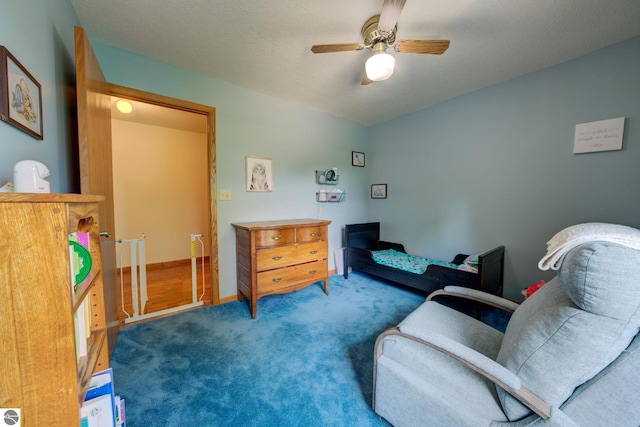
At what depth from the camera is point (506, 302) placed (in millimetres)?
1352

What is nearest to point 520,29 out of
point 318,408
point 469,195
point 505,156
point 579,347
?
point 505,156

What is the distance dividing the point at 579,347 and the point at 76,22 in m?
3.22

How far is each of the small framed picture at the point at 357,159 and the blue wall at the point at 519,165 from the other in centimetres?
53

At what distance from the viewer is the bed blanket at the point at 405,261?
2.57 meters

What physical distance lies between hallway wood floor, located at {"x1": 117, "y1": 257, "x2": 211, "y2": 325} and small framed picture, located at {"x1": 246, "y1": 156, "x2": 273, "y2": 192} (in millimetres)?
1386

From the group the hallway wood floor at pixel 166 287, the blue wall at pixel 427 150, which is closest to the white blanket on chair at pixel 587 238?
the blue wall at pixel 427 150

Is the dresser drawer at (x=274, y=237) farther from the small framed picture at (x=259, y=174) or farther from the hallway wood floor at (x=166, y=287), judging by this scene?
the hallway wood floor at (x=166, y=287)

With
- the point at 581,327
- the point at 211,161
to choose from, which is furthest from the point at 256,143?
the point at 581,327

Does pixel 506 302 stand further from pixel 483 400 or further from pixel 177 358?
pixel 177 358

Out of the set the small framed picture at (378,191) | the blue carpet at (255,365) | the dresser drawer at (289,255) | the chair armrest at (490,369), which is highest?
the small framed picture at (378,191)

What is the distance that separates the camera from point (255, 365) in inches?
59.7

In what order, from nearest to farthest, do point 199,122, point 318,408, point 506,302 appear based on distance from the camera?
point 318,408 < point 506,302 < point 199,122

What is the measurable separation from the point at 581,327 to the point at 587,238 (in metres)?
0.34

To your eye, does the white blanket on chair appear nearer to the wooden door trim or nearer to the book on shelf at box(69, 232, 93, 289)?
the book on shelf at box(69, 232, 93, 289)
